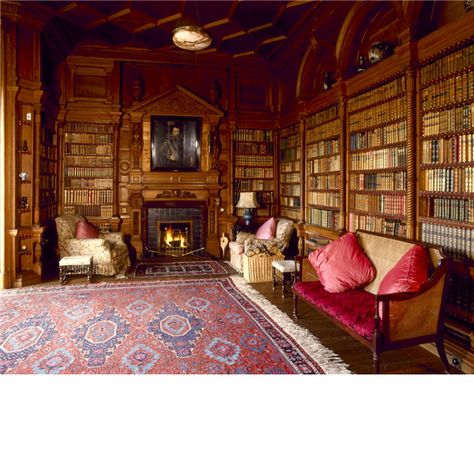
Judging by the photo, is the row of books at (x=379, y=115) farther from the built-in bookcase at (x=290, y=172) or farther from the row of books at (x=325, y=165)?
the built-in bookcase at (x=290, y=172)

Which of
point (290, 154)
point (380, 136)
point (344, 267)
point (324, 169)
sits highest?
point (290, 154)

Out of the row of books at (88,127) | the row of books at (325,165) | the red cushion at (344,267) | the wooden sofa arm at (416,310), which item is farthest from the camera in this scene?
the row of books at (88,127)

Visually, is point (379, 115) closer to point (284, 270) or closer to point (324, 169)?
point (324, 169)

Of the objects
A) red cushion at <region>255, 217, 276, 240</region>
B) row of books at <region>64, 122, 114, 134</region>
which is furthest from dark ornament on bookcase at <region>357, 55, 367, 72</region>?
row of books at <region>64, 122, 114, 134</region>

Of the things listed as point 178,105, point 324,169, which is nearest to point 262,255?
point 324,169

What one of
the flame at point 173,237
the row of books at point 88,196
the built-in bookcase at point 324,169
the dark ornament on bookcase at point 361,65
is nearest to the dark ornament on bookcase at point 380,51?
the dark ornament on bookcase at point 361,65

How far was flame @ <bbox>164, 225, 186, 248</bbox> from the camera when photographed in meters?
8.38

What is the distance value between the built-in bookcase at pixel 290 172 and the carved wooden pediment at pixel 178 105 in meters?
1.43

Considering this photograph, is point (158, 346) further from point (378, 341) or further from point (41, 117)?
point (41, 117)

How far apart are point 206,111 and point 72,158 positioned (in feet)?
8.90

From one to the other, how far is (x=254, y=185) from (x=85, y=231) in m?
3.43

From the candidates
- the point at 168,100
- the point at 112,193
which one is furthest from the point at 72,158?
the point at 168,100

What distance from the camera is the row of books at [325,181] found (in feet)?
19.4

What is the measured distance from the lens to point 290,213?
26.1ft
